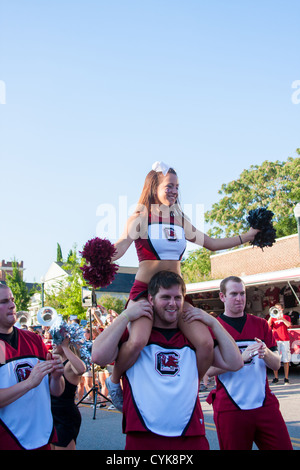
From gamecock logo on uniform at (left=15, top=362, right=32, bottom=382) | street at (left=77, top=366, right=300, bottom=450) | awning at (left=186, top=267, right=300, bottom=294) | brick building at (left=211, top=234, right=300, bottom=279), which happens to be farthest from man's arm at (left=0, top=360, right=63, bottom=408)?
brick building at (left=211, top=234, right=300, bottom=279)

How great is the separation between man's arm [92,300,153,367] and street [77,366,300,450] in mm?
4043

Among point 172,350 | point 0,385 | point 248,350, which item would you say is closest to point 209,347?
point 172,350

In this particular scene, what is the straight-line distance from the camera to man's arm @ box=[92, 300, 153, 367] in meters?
2.77

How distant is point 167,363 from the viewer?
285 cm

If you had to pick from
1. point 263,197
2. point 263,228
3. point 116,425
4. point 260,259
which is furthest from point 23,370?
point 263,197

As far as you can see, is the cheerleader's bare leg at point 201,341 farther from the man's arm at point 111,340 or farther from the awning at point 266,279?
the awning at point 266,279

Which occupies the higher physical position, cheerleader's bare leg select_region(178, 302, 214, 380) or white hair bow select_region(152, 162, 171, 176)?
white hair bow select_region(152, 162, 171, 176)

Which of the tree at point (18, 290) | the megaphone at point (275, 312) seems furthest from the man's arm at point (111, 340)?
the tree at point (18, 290)

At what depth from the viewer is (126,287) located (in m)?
58.8

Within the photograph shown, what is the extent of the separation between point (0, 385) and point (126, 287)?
55.9 metres

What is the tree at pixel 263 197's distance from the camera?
3503 centimetres

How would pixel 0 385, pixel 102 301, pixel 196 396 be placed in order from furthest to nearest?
pixel 102 301 < pixel 0 385 < pixel 196 396

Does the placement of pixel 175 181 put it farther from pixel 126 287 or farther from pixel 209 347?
pixel 126 287

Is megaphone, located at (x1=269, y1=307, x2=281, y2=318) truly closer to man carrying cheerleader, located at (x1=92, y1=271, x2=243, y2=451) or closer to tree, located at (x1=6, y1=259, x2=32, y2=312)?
man carrying cheerleader, located at (x1=92, y1=271, x2=243, y2=451)
